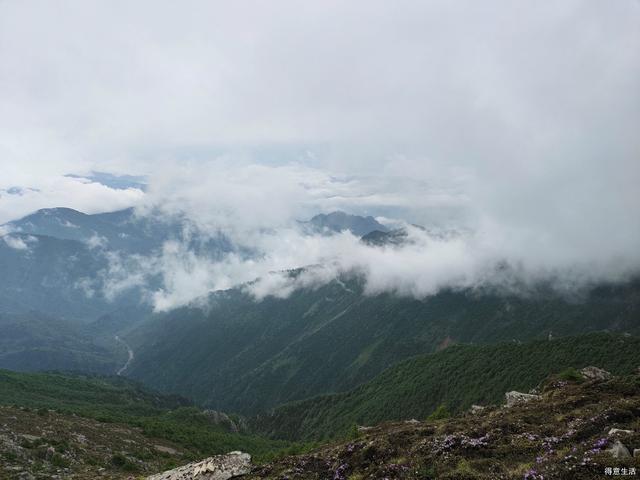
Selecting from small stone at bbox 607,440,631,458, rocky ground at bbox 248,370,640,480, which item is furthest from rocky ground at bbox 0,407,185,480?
small stone at bbox 607,440,631,458

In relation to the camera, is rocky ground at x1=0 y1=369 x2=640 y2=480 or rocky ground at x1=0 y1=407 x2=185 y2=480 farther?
rocky ground at x1=0 y1=407 x2=185 y2=480

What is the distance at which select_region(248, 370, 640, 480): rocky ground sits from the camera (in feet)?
73.3

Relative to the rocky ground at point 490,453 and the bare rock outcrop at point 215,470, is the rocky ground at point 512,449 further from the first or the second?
the bare rock outcrop at point 215,470

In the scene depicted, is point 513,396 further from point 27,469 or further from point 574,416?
point 27,469

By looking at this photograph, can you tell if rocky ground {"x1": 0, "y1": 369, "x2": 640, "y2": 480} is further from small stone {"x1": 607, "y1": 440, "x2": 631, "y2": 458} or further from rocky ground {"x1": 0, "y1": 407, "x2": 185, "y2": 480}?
rocky ground {"x1": 0, "y1": 407, "x2": 185, "y2": 480}

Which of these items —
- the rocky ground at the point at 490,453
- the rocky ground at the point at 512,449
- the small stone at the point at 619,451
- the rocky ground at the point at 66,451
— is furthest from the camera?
the rocky ground at the point at 66,451

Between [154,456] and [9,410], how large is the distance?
1076 inches

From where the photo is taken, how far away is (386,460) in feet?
100

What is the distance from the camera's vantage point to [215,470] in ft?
108

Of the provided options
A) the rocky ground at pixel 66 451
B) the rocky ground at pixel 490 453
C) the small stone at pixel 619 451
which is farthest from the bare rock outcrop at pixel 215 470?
the small stone at pixel 619 451

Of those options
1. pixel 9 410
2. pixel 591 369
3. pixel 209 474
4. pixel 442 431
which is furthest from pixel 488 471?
pixel 9 410

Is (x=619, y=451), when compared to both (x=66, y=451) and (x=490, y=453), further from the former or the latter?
(x=66, y=451)

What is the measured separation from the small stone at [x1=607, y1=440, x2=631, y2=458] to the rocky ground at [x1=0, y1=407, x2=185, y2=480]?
40793 mm

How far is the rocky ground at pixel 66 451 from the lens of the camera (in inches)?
1868
